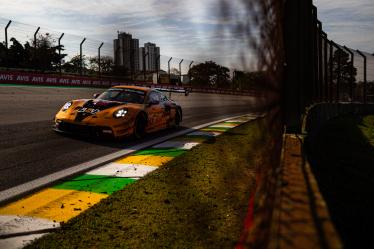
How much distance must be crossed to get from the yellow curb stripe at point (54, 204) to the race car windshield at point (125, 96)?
4.88 metres

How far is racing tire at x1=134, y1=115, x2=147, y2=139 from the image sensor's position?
8.56 metres

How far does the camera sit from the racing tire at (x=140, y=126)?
856cm

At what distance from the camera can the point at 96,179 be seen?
493cm

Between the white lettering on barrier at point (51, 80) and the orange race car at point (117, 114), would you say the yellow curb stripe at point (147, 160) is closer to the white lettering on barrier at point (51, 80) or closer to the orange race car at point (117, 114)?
the orange race car at point (117, 114)

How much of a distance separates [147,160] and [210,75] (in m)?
5.32

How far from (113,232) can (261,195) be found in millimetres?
2032

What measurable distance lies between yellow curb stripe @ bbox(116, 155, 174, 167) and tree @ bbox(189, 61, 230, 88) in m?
4.75

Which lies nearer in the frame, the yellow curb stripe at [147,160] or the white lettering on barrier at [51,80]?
the yellow curb stripe at [147,160]

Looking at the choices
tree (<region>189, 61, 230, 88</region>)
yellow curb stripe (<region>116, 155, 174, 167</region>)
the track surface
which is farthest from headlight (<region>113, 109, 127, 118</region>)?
tree (<region>189, 61, 230, 88</region>)

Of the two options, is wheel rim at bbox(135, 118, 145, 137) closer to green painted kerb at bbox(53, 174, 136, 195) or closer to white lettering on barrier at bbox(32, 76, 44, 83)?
green painted kerb at bbox(53, 174, 136, 195)

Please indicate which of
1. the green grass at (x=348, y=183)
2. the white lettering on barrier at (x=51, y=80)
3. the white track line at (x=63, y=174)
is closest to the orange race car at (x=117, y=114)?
the white track line at (x=63, y=174)

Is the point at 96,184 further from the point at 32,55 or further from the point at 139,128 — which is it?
the point at 32,55

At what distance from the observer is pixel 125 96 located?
9234 mm

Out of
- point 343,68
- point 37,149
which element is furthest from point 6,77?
point 37,149
